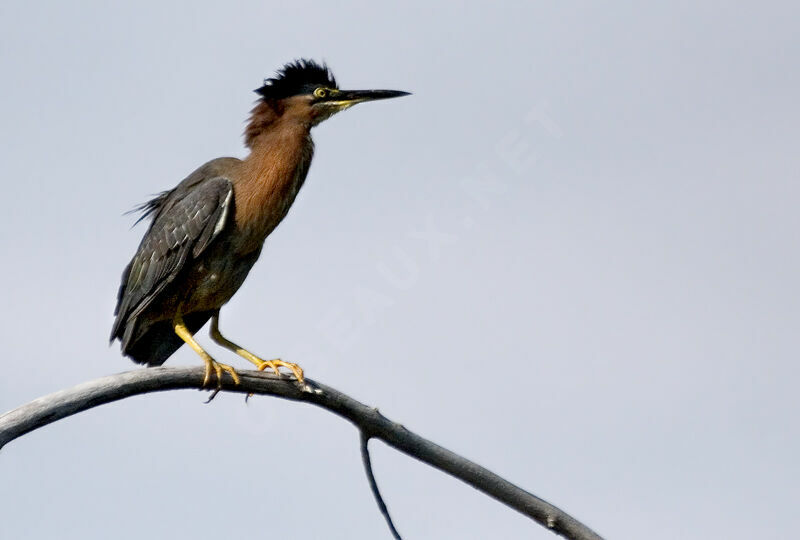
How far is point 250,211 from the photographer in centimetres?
765

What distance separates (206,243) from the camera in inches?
295

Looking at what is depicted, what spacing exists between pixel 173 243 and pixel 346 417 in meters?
2.52

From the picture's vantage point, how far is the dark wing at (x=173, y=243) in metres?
7.53

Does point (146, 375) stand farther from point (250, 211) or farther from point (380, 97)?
point (380, 97)

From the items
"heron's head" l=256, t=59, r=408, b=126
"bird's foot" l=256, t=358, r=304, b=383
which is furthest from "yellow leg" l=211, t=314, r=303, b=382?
"heron's head" l=256, t=59, r=408, b=126

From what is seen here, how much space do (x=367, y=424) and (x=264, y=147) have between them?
3.07m

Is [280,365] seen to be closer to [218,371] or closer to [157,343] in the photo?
[218,371]

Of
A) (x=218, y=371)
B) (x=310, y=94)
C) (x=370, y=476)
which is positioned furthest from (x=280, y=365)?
(x=310, y=94)

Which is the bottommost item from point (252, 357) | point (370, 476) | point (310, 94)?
point (370, 476)

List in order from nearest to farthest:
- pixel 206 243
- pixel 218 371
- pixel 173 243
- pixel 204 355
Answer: pixel 218 371
pixel 204 355
pixel 206 243
pixel 173 243

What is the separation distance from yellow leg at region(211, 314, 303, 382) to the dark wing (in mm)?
511

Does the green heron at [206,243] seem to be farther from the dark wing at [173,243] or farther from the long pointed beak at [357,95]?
the long pointed beak at [357,95]

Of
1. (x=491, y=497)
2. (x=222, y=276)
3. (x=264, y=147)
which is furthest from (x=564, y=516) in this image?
(x=264, y=147)

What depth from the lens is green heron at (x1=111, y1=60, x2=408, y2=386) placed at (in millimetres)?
7559
